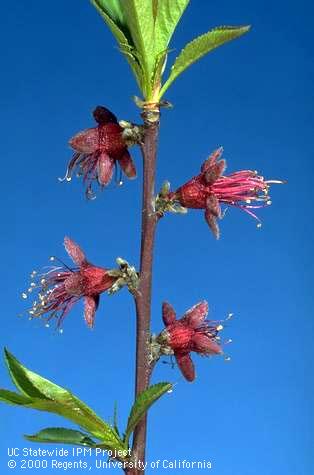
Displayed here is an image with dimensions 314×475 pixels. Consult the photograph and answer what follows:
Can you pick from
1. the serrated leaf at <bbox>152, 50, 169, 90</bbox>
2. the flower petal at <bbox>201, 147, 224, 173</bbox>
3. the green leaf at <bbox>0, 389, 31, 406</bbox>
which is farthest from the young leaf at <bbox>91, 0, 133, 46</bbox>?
the green leaf at <bbox>0, 389, 31, 406</bbox>

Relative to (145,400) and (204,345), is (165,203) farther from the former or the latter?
(145,400)

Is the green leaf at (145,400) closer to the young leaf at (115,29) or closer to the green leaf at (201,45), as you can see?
the green leaf at (201,45)

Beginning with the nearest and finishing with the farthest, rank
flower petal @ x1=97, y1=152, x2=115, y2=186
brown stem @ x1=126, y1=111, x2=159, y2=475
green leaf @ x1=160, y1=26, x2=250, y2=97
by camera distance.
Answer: green leaf @ x1=160, y1=26, x2=250, y2=97 → brown stem @ x1=126, y1=111, x2=159, y2=475 → flower petal @ x1=97, y1=152, x2=115, y2=186

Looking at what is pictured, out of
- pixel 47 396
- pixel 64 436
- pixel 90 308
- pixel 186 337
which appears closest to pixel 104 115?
pixel 90 308

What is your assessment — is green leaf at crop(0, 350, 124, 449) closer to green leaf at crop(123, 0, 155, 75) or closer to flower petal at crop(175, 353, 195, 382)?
flower petal at crop(175, 353, 195, 382)

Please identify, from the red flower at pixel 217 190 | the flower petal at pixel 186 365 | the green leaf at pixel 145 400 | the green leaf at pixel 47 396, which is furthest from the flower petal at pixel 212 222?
the green leaf at pixel 47 396

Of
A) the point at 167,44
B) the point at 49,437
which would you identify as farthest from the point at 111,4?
the point at 49,437
